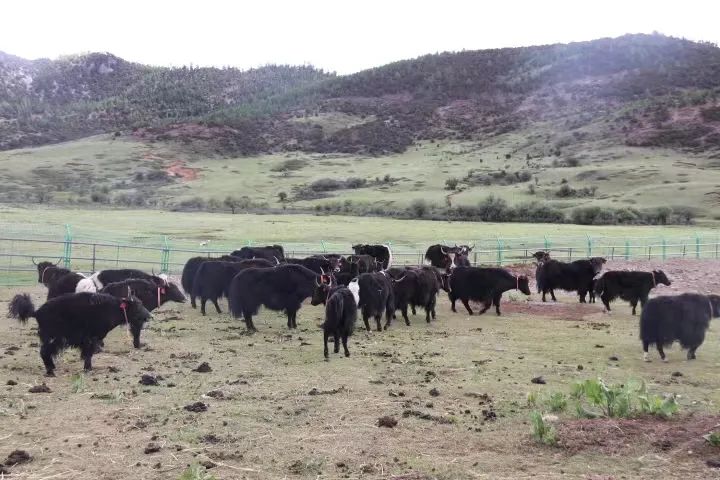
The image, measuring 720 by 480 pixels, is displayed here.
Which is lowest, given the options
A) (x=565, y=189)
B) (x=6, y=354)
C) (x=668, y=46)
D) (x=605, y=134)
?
(x=6, y=354)

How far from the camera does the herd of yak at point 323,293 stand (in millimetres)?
9719

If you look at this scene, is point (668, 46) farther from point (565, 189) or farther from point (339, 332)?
point (339, 332)

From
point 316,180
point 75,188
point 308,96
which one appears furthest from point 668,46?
point 75,188

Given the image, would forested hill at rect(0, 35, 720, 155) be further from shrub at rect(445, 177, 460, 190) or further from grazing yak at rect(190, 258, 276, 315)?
grazing yak at rect(190, 258, 276, 315)

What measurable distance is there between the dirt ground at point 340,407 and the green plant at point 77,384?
0.08ft

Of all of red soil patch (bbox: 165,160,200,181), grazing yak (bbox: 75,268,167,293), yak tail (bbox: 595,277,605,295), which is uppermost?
red soil patch (bbox: 165,160,200,181)

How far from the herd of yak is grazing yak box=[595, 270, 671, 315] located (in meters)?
0.02

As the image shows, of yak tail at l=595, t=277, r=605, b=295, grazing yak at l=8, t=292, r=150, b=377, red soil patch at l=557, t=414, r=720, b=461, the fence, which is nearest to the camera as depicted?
red soil patch at l=557, t=414, r=720, b=461

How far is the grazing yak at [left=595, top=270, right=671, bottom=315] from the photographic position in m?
15.7

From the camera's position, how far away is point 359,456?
609cm

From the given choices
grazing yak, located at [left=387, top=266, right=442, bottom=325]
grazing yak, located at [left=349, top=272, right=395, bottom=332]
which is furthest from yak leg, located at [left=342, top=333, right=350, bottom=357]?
grazing yak, located at [left=387, top=266, right=442, bottom=325]

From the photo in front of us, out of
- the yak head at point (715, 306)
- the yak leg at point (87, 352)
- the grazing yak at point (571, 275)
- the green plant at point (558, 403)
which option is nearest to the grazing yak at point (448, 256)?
the grazing yak at point (571, 275)

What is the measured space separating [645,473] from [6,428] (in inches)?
240

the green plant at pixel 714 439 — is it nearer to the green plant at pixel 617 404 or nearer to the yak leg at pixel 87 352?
the green plant at pixel 617 404
